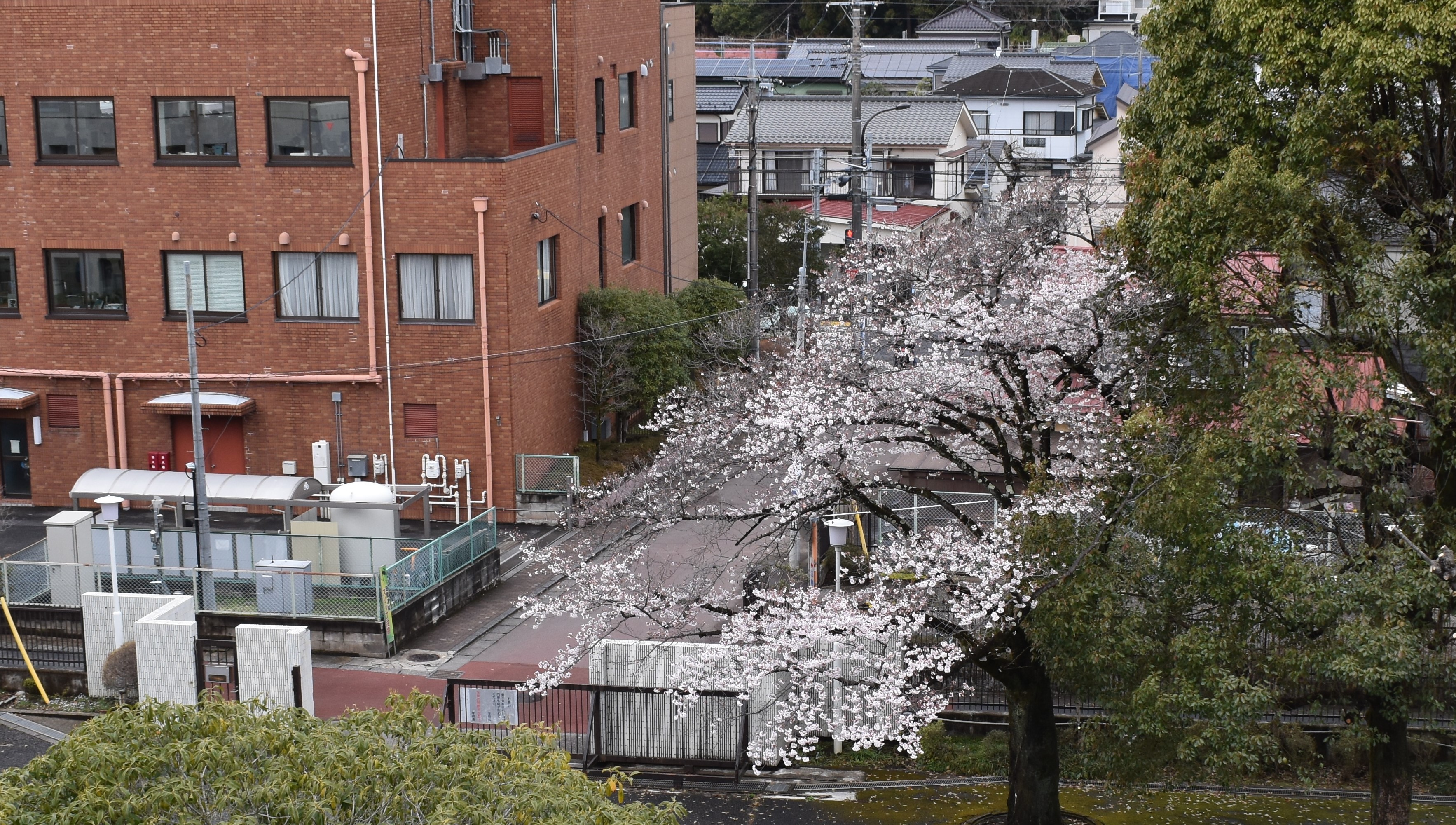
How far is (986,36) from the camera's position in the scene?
78.8 m

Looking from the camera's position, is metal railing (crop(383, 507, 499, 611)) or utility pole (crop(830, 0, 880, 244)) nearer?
metal railing (crop(383, 507, 499, 611))

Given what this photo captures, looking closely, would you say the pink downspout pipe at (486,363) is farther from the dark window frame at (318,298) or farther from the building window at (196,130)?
the building window at (196,130)

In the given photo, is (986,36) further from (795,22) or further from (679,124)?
(679,124)

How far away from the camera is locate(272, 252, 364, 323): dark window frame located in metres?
29.2

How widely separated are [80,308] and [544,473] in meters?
10.3

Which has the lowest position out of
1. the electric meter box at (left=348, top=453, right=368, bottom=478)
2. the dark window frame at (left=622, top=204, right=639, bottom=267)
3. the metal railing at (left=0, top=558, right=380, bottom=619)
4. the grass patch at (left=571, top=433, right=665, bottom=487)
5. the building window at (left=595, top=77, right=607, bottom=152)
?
the metal railing at (left=0, top=558, right=380, bottom=619)

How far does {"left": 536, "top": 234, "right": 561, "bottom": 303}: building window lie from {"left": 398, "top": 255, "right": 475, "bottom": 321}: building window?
1.91 metres

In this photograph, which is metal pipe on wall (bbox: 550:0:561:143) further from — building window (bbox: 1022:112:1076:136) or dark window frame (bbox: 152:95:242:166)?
building window (bbox: 1022:112:1076:136)

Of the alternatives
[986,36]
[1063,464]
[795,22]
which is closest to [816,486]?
[1063,464]

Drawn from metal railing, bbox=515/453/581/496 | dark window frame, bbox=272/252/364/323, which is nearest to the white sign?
metal railing, bbox=515/453/581/496

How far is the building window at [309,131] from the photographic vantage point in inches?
1134

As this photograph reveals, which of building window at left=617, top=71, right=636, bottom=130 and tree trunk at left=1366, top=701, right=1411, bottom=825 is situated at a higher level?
building window at left=617, top=71, right=636, bottom=130

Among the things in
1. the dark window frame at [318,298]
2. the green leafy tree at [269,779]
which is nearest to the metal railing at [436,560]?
the dark window frame at [318,298]

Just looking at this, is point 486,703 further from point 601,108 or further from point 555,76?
point 601,108
